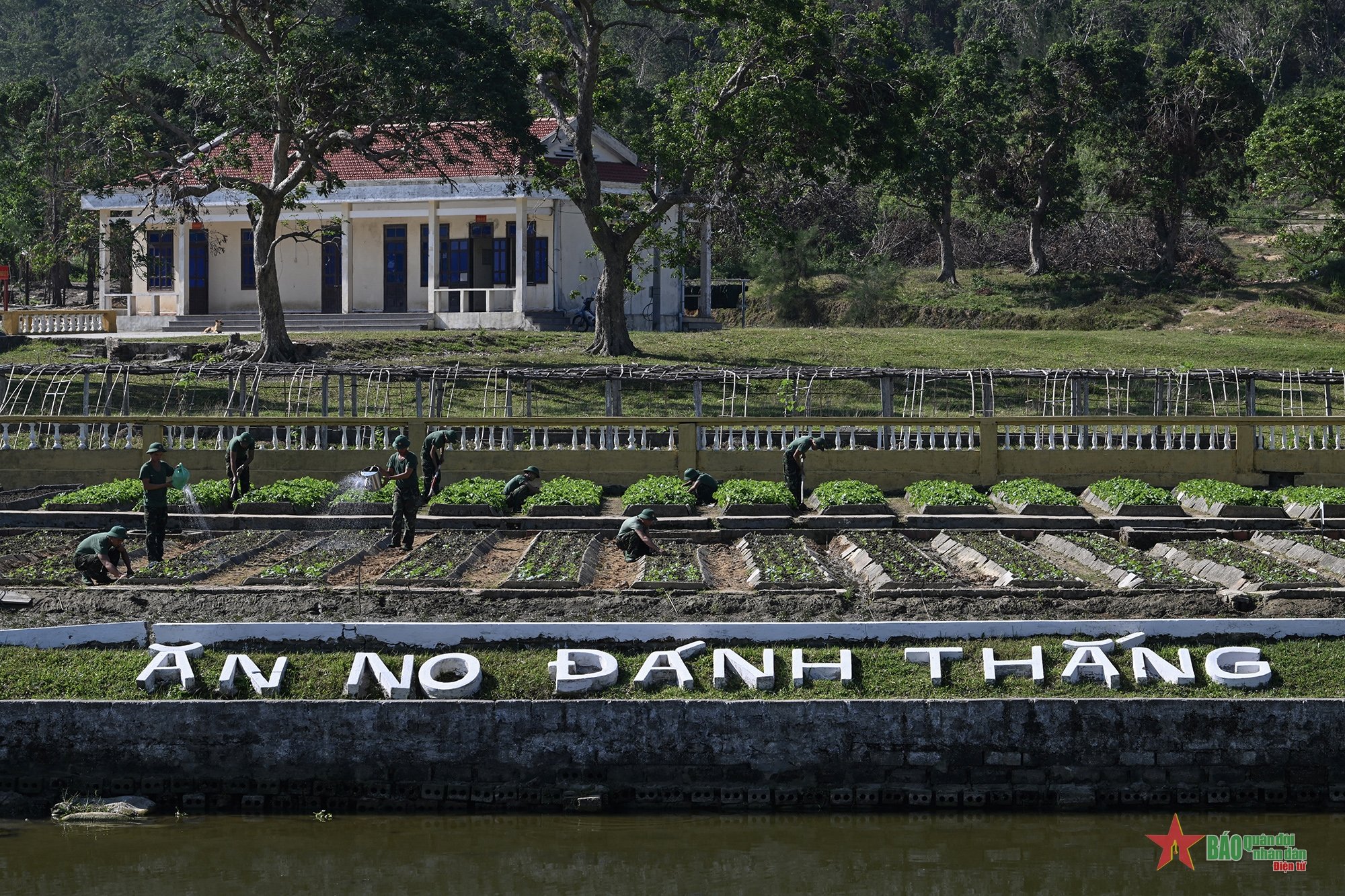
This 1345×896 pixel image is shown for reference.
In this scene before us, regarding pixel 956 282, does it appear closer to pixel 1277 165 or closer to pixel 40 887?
pixel 1277 165

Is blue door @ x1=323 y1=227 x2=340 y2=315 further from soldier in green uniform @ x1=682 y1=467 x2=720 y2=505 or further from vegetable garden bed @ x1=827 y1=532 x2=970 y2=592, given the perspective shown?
vegetable garden bed @ x1=827 y1=532 x2=970 y2=592

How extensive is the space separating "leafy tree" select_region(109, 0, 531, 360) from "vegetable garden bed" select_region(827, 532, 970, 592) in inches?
744

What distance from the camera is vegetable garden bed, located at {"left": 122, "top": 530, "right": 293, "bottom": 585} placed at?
18.2 m

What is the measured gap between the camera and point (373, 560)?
20.0 meters

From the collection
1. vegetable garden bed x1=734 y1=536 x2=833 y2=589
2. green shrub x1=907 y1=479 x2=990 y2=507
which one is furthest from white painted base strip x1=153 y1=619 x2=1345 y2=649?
green shrub x1=907 y1=479 x2=990 y2=507

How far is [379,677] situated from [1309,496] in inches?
593

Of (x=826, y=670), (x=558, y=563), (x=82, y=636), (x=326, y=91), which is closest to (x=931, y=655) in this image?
(x=826, y=670)

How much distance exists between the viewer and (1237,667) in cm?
1490

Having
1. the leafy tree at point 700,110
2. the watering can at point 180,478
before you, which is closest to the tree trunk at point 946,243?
the leafy tree at point 700,110

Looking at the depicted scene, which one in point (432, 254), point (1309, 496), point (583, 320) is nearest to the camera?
point (1309, 496)

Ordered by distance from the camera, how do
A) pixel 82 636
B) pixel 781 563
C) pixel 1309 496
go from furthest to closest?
1. pixel 1309 496
2. pixel 781 563
3. pixel 82 636

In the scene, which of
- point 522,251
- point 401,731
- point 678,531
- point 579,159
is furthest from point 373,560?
point 522,251

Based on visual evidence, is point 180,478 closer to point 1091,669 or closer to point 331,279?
point 1091,669

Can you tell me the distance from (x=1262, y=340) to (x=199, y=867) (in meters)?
39.5
